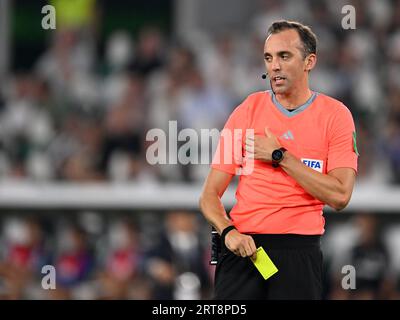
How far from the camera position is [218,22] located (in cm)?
1343

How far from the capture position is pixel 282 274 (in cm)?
439

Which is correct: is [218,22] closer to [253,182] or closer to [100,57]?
[100,57]

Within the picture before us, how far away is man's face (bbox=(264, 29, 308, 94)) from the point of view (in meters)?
4.42

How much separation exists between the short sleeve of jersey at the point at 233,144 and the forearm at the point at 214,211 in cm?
14

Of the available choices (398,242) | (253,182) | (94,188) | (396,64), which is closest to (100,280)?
(94,188)

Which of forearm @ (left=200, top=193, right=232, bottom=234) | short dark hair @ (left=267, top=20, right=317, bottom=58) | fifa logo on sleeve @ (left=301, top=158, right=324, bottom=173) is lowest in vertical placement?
forearm @ (left=200, top=193, right=232, bottom=234)

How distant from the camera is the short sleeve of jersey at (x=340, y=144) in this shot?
4.45 meters

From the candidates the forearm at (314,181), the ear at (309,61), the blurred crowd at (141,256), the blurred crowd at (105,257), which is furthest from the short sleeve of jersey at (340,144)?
the blurred crowd at (105,257)

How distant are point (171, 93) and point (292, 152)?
6.65m

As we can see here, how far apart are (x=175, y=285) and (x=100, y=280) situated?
4.26 ft

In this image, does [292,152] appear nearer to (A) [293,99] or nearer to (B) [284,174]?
(B) [284,174]

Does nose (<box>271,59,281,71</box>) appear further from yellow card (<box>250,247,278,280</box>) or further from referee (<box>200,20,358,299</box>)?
yellow card (<box>250,247,278,280</box>)

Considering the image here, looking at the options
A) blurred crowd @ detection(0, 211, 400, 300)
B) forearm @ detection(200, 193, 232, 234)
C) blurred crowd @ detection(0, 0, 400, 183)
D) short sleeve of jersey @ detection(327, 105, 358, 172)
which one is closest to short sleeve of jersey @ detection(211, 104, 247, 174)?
forearm @ detection(200, 193, 232, 234)

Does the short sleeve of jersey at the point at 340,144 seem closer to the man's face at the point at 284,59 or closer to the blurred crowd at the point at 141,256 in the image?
the man's face at the point at 284,59
